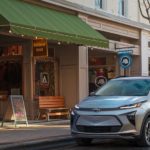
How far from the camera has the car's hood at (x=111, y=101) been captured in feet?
41.7

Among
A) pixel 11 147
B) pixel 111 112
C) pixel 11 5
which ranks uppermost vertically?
pixel 11 5

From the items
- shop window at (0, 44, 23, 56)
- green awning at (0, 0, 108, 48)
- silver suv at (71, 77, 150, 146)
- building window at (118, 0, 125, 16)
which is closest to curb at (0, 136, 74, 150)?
silver suv at (71, 77, 150, 146)

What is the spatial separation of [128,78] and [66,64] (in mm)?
8241

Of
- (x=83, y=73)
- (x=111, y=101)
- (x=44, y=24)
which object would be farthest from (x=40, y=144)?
(x=83, y=73)

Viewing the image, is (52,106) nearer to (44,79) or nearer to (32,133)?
Result: (44,79)

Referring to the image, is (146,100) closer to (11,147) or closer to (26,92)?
(11,147)

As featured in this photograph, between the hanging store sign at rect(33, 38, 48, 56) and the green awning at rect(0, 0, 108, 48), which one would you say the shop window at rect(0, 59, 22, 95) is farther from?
the green awning at rect(0, 0, 108, 48)

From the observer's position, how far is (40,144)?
13.8 meters

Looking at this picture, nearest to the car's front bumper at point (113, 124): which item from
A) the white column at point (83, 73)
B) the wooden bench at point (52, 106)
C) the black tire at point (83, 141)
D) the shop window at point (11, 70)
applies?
the black tire at point (83, 141)

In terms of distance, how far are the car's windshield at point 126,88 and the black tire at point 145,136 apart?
89 centimetres

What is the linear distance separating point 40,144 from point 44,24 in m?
5.76

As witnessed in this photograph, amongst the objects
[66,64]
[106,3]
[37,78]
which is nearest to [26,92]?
[37,78]

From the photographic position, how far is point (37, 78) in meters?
21.5

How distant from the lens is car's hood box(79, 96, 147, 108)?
1272 centimetres
